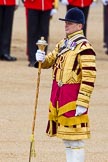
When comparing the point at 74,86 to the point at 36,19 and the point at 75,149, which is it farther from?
the point at 36,19

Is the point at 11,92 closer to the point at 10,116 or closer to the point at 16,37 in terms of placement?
the point at 10,116

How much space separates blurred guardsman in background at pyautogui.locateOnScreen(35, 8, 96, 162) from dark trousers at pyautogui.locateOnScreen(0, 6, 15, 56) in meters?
7.24

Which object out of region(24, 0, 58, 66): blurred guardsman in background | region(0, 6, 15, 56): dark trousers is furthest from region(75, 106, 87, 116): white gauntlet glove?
region(0, 6, 15, 56): dark trousers

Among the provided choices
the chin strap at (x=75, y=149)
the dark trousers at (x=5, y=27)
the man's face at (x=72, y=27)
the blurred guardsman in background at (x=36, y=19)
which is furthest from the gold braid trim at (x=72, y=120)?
the dark trousers at (x=5, y=27)

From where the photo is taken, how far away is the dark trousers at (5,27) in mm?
15039

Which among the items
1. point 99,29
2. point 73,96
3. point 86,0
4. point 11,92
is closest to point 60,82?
point 73,96

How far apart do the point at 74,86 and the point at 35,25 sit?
6.87m

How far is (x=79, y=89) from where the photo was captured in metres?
7.68

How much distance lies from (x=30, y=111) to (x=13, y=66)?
3267 mm

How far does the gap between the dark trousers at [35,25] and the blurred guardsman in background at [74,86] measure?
6.66 m

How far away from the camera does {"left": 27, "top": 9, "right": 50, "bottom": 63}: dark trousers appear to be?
47.6 feet

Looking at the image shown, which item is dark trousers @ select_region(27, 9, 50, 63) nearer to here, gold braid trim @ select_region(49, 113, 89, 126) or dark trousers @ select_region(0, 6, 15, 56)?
dark trousers @ select_region(0, 6, 15, 56)

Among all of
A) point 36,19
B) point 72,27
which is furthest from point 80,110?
point 36,19

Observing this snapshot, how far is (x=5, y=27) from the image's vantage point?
596 inches
